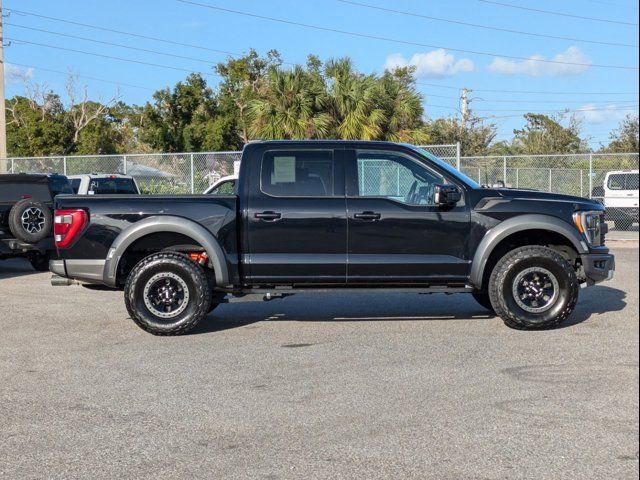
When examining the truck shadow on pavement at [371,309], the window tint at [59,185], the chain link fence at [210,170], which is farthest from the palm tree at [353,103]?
the truck shadow on pavement at [371,309]

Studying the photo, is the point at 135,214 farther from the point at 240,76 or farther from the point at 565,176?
the point at 240,76

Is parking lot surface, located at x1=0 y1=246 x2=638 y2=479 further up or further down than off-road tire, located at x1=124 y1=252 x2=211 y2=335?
further down

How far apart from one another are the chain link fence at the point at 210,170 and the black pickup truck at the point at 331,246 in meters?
14.6

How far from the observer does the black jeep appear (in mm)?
13266

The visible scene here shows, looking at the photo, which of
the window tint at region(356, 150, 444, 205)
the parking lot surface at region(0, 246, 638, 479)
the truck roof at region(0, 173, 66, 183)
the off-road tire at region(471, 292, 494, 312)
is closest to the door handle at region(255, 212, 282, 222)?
the window tint at region(356, 150, 444, 205)

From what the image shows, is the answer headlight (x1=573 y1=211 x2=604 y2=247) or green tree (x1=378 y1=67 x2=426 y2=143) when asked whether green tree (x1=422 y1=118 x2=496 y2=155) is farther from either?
headlight (x1=573 y1=211 x2=604 y2=247)

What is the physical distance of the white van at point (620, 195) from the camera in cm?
2072

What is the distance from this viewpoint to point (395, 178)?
338 inches

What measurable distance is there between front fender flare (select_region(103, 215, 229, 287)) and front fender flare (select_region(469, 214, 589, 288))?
2617mm

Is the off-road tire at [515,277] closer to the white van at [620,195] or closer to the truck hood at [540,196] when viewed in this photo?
the truck hood at [540,196]

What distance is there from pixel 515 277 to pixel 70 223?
4.69 metres

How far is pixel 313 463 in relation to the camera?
14.7ft

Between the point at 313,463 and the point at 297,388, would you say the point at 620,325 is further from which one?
the point at 313,463

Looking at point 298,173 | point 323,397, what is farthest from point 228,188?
point 323,397
